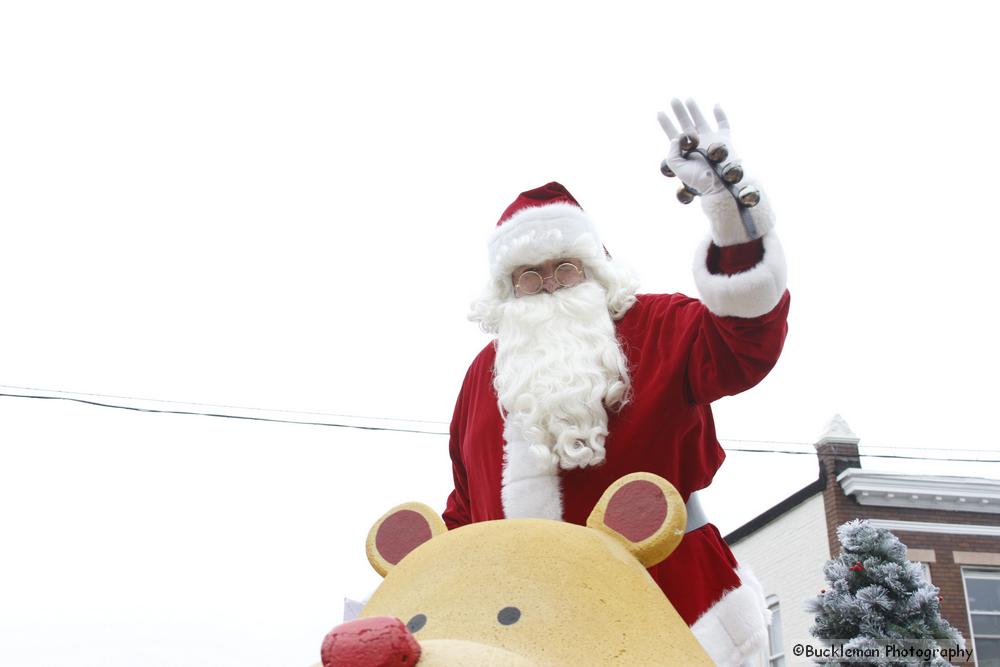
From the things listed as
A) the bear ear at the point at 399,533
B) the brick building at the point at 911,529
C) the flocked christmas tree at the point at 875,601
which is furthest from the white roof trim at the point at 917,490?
the bear ear at the point at 399,533

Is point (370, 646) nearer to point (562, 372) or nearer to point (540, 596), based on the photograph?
point (540, 596)

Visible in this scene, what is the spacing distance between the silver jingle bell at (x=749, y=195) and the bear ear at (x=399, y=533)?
46.5 inches

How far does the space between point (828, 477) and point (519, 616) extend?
37.6ft

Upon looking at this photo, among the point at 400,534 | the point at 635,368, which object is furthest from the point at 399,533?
the point at 635,368

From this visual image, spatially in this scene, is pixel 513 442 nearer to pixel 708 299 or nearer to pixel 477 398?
pixel 477 398

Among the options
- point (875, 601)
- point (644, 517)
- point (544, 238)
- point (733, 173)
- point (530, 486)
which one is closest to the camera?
point (644, 517)

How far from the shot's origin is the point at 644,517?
8.12ft

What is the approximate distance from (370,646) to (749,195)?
5.09 feet

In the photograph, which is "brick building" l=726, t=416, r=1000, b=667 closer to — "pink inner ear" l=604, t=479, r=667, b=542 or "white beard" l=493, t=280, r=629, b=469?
"white beard" l=493, t=280, r=629, b=469

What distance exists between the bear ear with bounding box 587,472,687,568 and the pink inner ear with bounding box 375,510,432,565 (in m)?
0.48

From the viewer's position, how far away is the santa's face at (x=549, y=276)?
11.1ft

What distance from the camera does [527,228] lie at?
11.3 ft

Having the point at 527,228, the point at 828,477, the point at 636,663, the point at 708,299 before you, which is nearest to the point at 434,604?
the point at 636,663

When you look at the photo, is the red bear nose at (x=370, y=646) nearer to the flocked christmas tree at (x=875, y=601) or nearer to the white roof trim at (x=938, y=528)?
the flocked christmas tree at (x=875, y=601)
